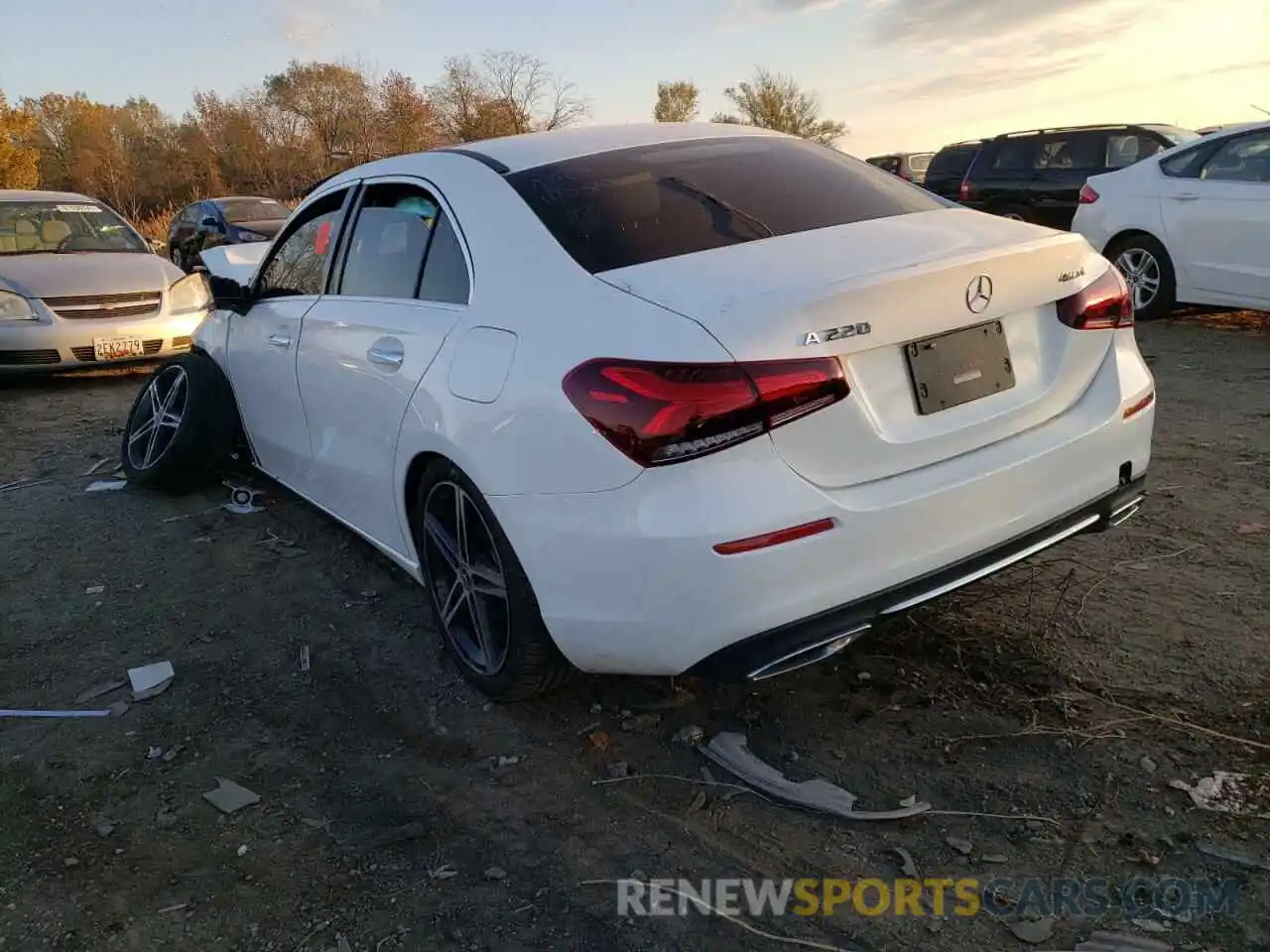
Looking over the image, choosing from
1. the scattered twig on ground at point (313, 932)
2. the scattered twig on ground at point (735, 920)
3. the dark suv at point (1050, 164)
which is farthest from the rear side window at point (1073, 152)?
the scattered twig on ground at point (313, 932)

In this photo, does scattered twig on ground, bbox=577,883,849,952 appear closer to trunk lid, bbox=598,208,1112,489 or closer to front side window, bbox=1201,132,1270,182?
trunk lid, bbox=598,208,1112,489

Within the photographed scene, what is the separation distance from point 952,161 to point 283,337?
601 inches

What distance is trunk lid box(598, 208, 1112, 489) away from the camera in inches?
91.8

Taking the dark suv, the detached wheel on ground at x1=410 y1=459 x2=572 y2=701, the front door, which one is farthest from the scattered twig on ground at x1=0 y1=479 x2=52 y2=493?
the dark suv

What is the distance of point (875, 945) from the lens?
212cm

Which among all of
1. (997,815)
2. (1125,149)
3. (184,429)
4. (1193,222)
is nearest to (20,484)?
(184,429)

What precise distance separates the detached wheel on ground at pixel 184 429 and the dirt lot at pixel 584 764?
1.05m

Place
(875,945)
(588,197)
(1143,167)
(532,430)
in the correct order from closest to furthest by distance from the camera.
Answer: (875,945)
(532,430)
(588,197)
(1143,167)

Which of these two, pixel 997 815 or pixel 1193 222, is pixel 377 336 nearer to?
pixel 997 815

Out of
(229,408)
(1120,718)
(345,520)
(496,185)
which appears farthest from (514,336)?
(229,408)

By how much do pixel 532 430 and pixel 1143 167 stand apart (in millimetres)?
7992

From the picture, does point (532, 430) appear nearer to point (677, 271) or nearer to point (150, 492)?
point (677, 271)

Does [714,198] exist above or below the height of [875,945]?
above

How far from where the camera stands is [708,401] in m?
2.27
